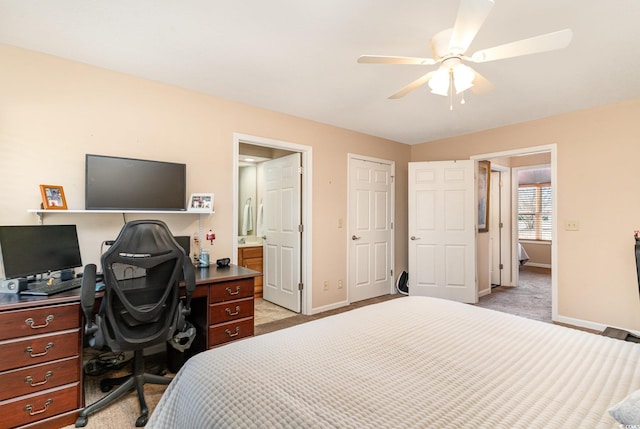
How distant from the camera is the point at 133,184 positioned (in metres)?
2.47

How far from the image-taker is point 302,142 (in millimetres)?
3750

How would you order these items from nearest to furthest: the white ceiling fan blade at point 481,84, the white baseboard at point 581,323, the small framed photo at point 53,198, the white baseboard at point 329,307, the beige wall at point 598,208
Result: 1. the white ceiling fan blade at point 481,84
2. the small framed photo at point 53,198
3. the beige wall at point 598,208
4. the white baseboard at point 581,323
5. the white baseboard at point 329,307

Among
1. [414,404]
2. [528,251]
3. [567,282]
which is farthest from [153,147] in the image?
[528,251]

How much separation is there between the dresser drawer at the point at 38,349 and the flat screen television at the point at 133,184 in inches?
37.2

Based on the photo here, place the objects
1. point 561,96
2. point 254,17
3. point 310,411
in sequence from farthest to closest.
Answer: point 561,96
point 254,17
point 310,411

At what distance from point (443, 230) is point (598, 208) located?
5.65 ft

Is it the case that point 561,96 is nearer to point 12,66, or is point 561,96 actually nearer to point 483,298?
point 483,298

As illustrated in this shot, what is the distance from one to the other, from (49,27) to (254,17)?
4.43ft

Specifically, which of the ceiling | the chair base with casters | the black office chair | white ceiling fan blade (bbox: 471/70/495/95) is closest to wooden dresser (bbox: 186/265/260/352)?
the black office chair

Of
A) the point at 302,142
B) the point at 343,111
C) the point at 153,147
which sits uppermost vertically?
the point at 343,111

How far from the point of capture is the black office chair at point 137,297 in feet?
5.85

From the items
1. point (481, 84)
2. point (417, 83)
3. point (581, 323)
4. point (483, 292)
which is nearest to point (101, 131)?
point (417, 83)

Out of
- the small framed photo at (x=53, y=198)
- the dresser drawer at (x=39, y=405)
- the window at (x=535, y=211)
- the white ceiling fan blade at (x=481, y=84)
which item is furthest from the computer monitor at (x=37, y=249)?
the window at (x=535, y=211)

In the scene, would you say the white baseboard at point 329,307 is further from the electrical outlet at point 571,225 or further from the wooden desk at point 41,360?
the electrical outlet at point 571,225
